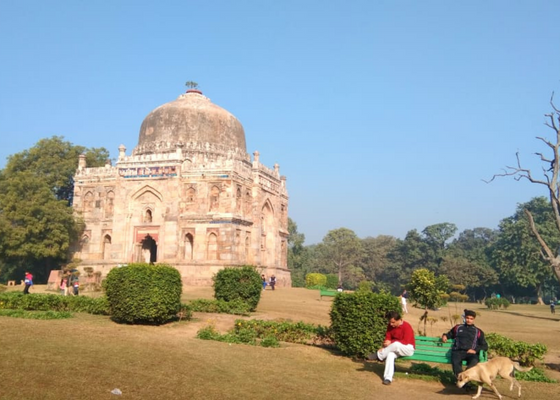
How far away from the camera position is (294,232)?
208 feet

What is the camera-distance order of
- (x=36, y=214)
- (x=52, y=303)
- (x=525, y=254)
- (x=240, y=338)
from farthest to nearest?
(x=525, y=254)
(x=36, y=214)
(x=52, y=303)
(x=240, y=338)

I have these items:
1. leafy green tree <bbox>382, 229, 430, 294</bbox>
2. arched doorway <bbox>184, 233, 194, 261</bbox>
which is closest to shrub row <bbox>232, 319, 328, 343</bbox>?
arched doorway <bbox>184, 233, 194, 261</bbox>

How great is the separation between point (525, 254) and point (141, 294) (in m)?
46.8

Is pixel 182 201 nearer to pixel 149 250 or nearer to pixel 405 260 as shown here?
pixel 149 250

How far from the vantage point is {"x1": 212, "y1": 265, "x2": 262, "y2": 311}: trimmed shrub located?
19141 millimetres

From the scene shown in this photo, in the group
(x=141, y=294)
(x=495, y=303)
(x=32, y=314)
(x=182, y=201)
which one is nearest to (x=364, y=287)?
(x=141, y=294)

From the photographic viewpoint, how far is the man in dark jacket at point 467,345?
9.20 meters

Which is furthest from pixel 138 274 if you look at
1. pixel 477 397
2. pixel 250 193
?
pixel 250 193

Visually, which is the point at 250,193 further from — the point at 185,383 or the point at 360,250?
the point at 360,250

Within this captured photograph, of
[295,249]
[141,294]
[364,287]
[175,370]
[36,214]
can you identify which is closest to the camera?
[175,370]

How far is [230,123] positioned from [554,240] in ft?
116

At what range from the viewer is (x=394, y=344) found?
961 centimetres

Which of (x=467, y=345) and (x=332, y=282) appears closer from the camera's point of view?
(x=467, y=345)

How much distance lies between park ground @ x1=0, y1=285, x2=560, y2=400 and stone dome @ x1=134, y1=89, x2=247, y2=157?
26.1 meters
